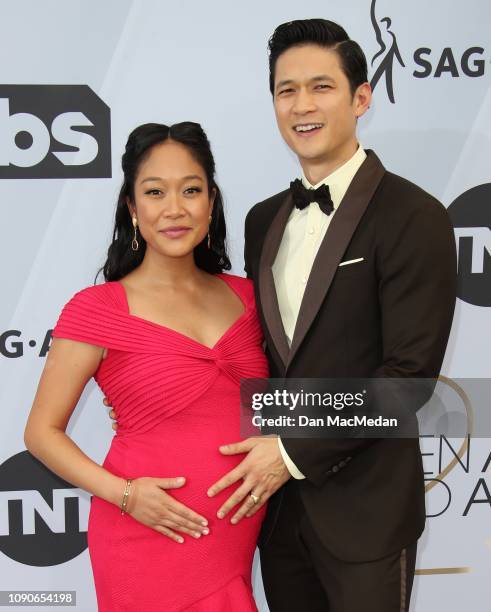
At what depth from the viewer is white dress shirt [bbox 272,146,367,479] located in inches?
66.5

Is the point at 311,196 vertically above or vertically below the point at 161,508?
above

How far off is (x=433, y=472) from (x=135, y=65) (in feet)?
5.60

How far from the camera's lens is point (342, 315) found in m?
1.58

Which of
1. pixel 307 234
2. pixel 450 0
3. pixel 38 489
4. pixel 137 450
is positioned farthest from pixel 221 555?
pixel 450 0

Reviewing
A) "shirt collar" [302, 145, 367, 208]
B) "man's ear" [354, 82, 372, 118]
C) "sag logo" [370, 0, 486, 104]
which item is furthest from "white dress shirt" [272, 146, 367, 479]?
"sag logo" [370, 0, 486, 104]

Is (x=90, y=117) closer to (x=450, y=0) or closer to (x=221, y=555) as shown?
(x=450, y=0)

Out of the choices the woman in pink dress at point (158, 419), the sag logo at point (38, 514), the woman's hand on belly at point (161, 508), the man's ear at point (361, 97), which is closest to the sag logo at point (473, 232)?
the man's ear at point (361, 97)

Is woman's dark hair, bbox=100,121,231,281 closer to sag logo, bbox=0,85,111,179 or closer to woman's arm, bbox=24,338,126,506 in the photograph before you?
woman's arm, bbox=24,338,126,506

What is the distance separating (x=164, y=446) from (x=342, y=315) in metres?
0.49

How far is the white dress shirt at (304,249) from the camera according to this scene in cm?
169

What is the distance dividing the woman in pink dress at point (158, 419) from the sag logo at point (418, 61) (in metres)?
0.94

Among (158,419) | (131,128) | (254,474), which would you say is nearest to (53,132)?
(131,128)

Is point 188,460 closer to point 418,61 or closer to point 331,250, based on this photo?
point 331,250

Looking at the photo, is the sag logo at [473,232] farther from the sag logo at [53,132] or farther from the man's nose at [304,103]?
the sag logo at [53,132]
